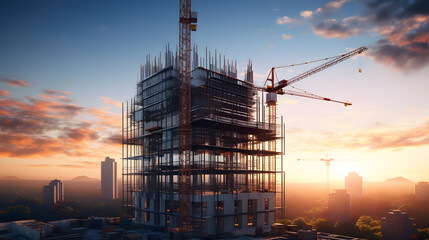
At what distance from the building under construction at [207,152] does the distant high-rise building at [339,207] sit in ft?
367

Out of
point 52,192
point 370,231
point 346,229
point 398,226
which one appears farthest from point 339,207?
point 52,192

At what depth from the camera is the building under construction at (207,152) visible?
5994 cm

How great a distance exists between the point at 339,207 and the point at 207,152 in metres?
133

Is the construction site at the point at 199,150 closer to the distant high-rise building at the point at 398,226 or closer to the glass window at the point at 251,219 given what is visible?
the glass window at the point at 251,219

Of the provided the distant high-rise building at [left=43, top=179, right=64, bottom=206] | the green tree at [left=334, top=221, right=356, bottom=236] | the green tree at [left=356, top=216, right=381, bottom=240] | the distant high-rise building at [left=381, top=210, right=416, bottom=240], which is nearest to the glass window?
the distant high-rise building at [left=381, top=210, right=416, bottom=240]

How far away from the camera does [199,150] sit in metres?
63.7

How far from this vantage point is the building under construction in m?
59.9

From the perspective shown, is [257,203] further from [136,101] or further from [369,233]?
[369,233]

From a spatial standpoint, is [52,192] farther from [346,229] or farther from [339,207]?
[339,207]

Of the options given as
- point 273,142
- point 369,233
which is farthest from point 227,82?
point 369,233

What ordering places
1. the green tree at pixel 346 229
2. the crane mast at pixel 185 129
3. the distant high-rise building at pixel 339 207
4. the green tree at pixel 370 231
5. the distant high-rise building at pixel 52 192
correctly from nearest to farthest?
the crane mast at pixel 185 129, the green tree at pixel 370 231, the green tree at pixel 346 229, the distant high-rise building at pixel 339 207, the distant high-rise building at pixel 52 192

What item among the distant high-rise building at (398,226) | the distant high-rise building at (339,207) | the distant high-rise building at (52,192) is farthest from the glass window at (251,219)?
the distant high-rise building at (52,192)

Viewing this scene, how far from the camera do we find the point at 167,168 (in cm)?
6812

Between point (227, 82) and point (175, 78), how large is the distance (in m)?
11.3
